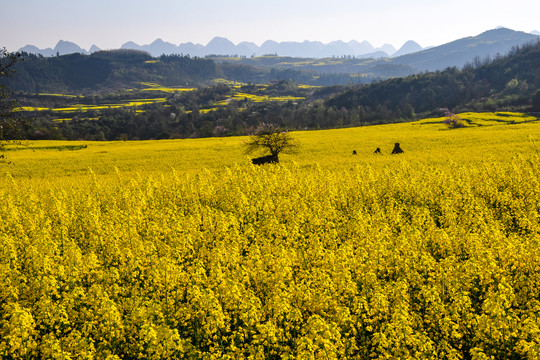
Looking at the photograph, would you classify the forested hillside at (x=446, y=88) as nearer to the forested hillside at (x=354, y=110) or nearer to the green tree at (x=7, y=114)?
the forested hillside at (x=354, y=110)

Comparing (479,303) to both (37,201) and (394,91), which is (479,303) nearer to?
(37,201)

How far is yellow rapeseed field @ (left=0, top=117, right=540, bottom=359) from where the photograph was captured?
10086 millimetres

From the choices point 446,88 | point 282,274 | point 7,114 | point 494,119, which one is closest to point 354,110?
point 446,88

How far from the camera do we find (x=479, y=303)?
13.1 metres

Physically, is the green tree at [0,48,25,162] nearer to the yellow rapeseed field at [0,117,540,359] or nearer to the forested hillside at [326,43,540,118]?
the yellow rapeseed field at [0,117,540,359]

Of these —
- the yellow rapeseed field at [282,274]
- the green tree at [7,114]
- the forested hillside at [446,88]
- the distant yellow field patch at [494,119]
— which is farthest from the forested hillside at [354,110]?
the yellow rapeseed field at [282,274]

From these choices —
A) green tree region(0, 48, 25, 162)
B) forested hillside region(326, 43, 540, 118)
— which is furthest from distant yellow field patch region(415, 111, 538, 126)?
forested hillside region(326, 43, 540, 118)

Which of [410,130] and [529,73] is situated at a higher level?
[529,73]

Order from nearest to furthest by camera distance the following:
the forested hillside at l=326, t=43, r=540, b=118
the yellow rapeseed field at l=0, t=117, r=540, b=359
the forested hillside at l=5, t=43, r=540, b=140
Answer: the yellow rapeseed field at l=0, t=117, r=540, b=359, the forested hillside at l=5, t=43, r=540, b=140, the forested hillside at l=326, t=43, r=540, b=118

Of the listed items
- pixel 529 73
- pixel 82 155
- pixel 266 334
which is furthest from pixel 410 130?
pixel 529 73

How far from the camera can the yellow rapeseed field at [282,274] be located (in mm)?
10086

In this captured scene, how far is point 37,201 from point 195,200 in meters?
10.5

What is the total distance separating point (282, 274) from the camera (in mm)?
12758

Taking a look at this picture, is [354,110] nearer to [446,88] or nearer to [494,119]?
[446,88]
